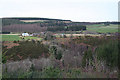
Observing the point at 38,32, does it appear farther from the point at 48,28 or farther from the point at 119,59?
the point at 119,59

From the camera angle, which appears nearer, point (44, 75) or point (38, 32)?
point (44, 75)

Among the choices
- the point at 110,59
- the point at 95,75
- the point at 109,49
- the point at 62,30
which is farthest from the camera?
the point at 62,30

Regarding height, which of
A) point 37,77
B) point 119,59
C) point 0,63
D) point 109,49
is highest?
point 109,49

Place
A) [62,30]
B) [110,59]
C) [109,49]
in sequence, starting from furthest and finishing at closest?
1. [62,30]
2. [110,59]
3. [109,49]

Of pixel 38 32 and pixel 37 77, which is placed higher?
pixel 38 32

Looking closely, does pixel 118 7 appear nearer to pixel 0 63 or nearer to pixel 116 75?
pixel 116 75

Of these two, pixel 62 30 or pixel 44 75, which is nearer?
pixel 44 75

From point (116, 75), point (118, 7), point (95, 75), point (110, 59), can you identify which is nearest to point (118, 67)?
point (116, 75)

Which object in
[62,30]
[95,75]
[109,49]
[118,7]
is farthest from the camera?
[62,30]

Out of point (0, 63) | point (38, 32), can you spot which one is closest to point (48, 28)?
point (38, 32)
